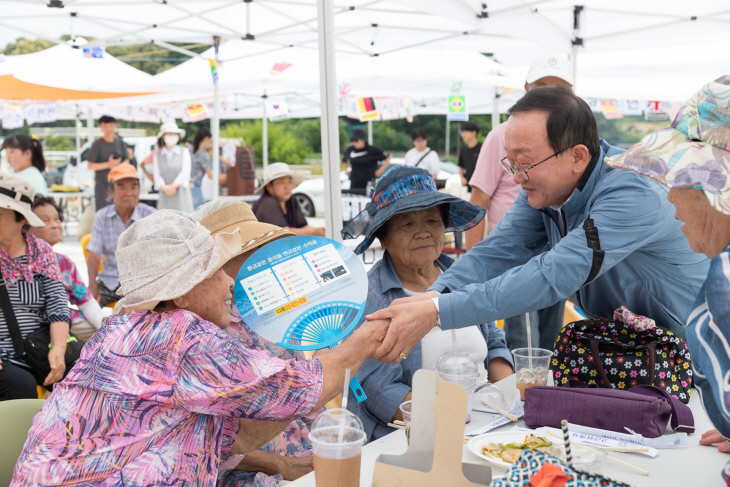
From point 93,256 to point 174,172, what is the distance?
4030mm

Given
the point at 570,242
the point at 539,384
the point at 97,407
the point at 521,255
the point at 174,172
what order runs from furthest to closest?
the point at 174,172 < the point at 521,255 < the point at 539,384 < the point at 570,242 < the point at 97,407

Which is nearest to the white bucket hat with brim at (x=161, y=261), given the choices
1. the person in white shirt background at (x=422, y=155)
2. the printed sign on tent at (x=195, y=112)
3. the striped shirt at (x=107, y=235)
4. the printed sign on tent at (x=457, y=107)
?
the striped shirt at (x=107, y=235)

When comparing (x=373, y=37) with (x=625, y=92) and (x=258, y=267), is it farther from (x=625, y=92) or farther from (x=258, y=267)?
(x=258, y=267)

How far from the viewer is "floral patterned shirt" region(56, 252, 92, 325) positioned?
411 centimetres

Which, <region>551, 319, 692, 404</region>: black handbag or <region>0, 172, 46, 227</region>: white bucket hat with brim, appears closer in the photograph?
<region>551, 319, 692, 404</region>: black handbag

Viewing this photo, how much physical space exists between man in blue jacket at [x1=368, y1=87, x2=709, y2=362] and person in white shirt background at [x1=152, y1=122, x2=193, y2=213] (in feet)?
24.5

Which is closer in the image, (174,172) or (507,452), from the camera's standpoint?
(507,452)

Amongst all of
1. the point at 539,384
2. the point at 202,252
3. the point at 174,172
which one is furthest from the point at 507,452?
the point at 174,172

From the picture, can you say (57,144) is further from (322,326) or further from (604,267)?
(604,267)

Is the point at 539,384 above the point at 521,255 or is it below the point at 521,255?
below

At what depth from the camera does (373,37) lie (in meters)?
8.46

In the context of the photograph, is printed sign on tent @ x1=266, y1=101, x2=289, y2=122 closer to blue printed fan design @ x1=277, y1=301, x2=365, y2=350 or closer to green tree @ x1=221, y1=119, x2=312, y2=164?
blue printed fan design @ x1=277, y1=301, x2=365, y2=350

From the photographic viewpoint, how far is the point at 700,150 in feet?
4.20

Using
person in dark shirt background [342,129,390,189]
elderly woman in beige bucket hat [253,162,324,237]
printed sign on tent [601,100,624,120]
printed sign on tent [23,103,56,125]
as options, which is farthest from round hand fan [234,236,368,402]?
printed sign on tent [23,103,56,125]
